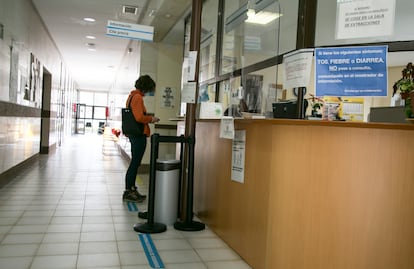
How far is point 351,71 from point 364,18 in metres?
0.30

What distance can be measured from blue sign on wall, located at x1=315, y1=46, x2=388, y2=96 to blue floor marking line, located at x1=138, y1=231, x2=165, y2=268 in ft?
5.45

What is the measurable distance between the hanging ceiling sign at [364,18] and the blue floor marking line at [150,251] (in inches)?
78.0

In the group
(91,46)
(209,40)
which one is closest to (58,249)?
(209,40)

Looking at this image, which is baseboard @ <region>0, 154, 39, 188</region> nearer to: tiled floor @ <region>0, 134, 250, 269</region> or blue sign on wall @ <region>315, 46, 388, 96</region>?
tiled floor @ <region>0, 134, 250, 269</region>

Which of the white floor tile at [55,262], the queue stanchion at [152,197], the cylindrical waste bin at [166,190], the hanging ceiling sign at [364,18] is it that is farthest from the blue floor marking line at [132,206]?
the hanging ceiling sign at [364,18]

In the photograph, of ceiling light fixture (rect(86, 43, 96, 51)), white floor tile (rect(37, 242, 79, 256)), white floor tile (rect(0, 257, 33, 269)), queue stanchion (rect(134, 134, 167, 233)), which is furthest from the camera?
ceiling light fixture (rect(86, 43, 96, 51))

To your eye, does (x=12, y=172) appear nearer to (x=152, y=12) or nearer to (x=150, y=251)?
(x=152, y=12)

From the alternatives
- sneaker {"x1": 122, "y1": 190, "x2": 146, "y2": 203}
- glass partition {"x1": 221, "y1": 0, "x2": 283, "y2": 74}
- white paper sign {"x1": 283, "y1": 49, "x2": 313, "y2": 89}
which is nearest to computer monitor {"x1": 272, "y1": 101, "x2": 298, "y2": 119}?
white paper sign {"x1": 283, "y1": 49, "x2": 313, "y2": 89}

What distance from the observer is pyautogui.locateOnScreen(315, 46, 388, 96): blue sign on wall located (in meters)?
1.98

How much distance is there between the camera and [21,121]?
630cm

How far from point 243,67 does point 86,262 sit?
97.3 inches

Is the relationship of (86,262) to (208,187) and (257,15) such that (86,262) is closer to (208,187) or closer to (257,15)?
(208,187)

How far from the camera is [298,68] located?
2332 millimetres

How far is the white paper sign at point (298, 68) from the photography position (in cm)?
228
